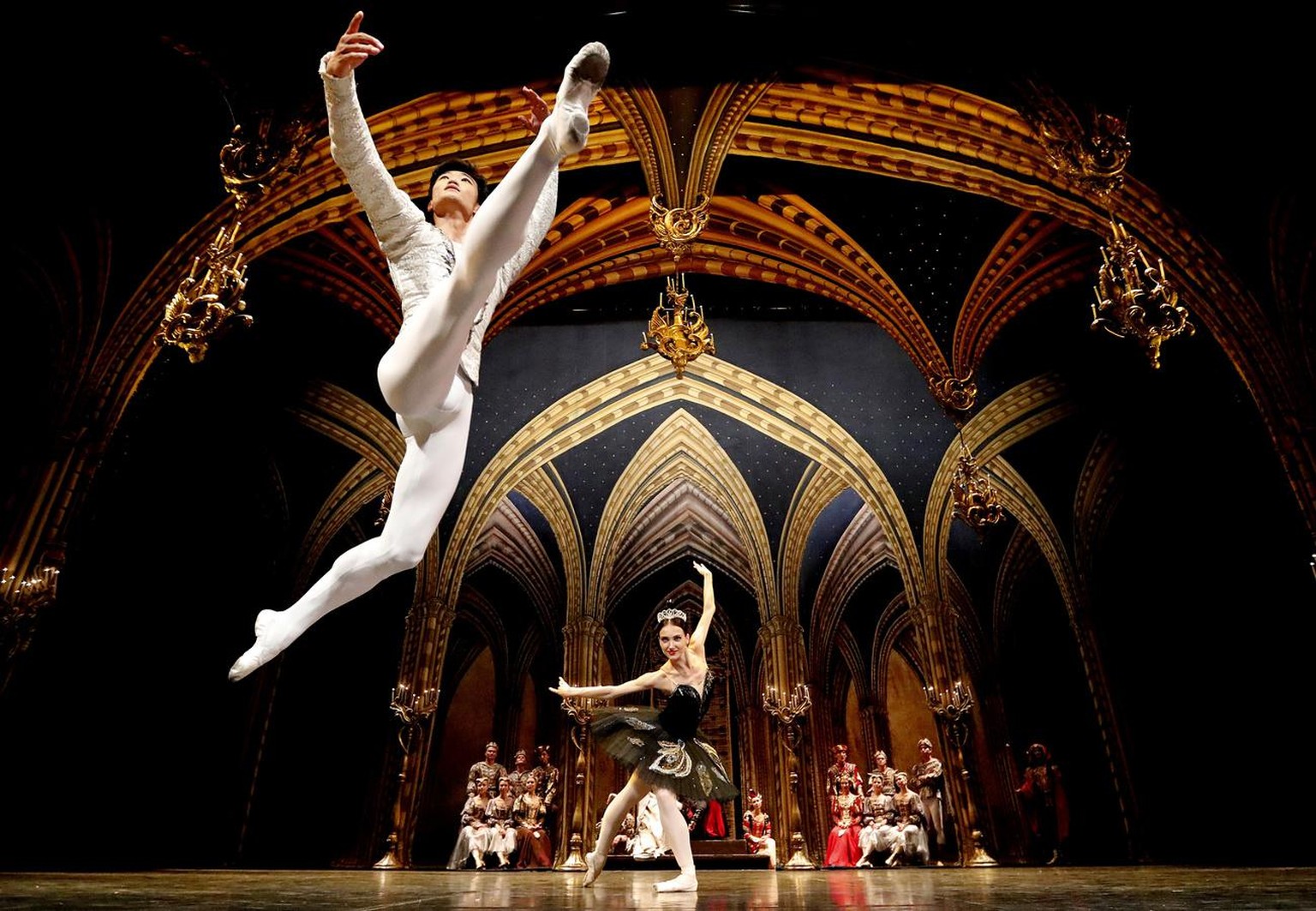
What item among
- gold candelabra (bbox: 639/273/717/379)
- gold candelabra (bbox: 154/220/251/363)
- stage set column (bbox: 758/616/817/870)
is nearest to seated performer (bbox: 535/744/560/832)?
stage set column (bbox: 758/616/817/870)

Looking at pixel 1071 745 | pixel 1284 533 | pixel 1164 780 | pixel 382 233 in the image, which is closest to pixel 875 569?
pixel 1071 745

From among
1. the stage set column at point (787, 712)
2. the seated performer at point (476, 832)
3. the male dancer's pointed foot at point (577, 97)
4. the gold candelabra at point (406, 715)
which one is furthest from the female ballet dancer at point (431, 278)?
the stage set column at point (787, 712)

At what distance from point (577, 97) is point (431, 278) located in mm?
674

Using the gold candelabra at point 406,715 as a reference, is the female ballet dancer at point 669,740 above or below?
below

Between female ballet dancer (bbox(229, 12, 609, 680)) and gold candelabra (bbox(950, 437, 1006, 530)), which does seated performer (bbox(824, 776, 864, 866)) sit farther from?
female ballet dancer (bbox(229, 12, 609, 680))

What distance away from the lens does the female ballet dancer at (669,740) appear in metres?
3.90

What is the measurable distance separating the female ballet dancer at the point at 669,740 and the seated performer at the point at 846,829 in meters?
10.6

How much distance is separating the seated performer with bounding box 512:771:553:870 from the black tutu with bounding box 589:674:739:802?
10605 millimetres

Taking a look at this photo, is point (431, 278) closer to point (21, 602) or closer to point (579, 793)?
point (21, 602)

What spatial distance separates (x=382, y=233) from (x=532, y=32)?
189 inches

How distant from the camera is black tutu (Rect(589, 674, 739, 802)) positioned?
12.9 ft

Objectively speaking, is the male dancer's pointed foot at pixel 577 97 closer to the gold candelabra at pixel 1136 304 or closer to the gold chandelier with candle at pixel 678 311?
the gold candelabra at pixel 1136 304

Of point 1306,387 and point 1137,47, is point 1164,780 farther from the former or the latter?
point 1137,47

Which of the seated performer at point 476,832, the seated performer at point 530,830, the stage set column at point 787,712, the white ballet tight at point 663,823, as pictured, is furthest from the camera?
the seated performer at point 530,830
